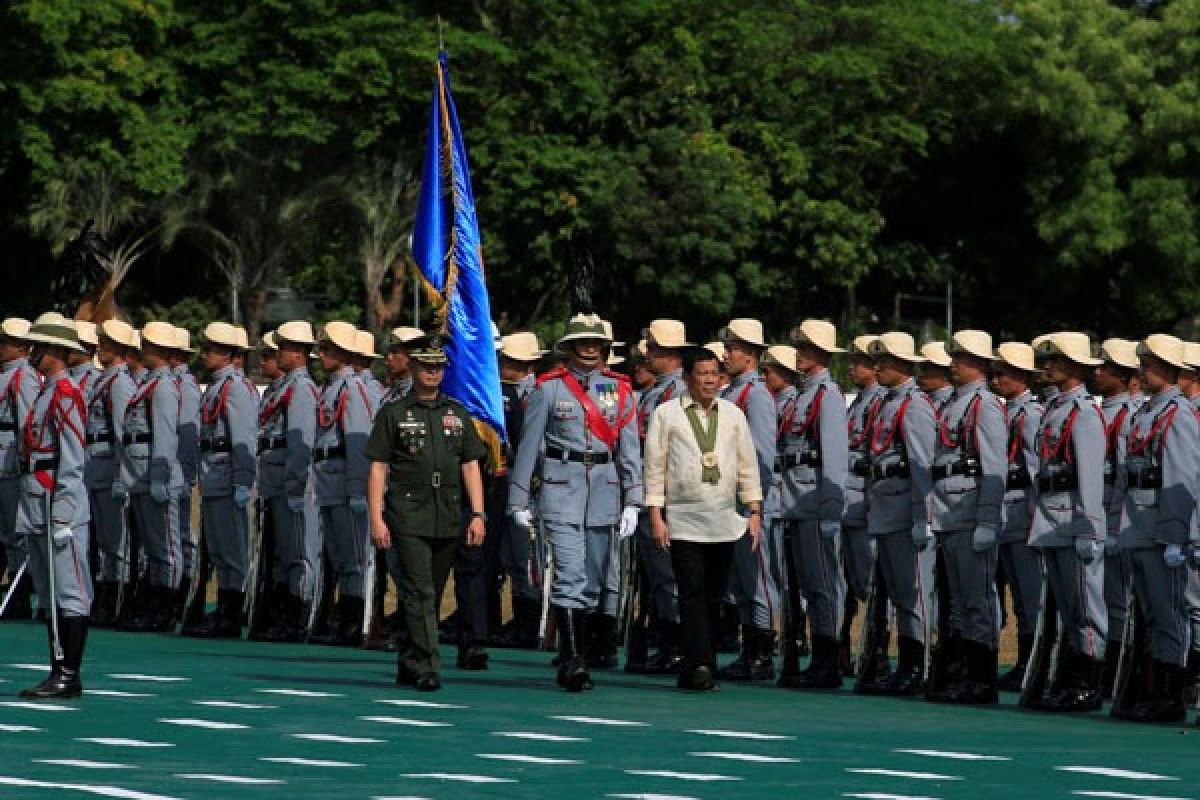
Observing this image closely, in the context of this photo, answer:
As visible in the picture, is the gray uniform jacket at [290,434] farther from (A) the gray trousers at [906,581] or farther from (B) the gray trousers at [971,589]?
(B) the gray trousers at [971,589]

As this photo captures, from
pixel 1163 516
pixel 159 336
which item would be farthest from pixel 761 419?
pixel 159 336

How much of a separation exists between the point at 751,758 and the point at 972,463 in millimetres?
4073

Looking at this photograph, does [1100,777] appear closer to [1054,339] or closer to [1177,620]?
[1177,620]

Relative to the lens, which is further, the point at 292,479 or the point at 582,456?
the point at 292,479

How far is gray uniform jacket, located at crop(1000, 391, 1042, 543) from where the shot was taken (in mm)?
17500

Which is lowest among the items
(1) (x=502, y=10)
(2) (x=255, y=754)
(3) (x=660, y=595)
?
(2) (x=255, y=754)

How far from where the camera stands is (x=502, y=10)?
188 feet

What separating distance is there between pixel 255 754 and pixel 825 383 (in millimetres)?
6036

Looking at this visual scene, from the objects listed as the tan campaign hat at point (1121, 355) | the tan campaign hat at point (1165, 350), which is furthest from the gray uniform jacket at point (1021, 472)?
the tan campaign hat at point (1165, 350)

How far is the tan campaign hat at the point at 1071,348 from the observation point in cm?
1717

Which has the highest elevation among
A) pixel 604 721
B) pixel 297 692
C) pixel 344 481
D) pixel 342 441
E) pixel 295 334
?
pixel 295 334

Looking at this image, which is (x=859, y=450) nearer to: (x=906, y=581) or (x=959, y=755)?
(x=906, y=581)

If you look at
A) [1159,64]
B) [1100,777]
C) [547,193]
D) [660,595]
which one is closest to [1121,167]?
[1159,64]

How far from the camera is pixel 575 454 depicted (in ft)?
59.2
